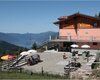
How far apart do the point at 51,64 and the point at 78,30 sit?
1925cm

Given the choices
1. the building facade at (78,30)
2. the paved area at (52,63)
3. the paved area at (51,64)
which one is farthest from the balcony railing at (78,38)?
the paved area at (51,64)

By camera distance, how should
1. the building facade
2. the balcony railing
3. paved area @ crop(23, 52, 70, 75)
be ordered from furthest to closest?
the building facade, the balcony railing, paved area @ crop(23, 52, 70, 75)

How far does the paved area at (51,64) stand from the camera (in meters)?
43.3

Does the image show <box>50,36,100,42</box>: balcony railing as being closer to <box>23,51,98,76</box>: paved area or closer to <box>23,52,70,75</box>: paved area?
<box>23,51,98,76</box>: paved area

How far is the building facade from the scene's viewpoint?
204 ft

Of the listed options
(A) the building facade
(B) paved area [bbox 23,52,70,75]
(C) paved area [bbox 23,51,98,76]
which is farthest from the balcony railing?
(B) paved area [bbox 23,52,70,75]

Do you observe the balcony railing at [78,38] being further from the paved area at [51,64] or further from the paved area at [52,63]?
the paved area at [51,64]

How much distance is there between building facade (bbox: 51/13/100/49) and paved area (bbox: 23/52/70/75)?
767 centimetres

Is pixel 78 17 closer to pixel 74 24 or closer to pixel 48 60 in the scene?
pixel 74 24

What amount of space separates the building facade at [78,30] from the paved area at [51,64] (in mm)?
7667

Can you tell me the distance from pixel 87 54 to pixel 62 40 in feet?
41.4

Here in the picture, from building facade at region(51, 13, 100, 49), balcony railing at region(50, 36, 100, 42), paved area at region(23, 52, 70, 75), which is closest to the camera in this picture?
paved area at region(23, 52, 70, 75)

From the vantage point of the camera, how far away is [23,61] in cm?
4931

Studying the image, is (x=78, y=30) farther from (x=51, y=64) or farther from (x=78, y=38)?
(x=51, y=64)
